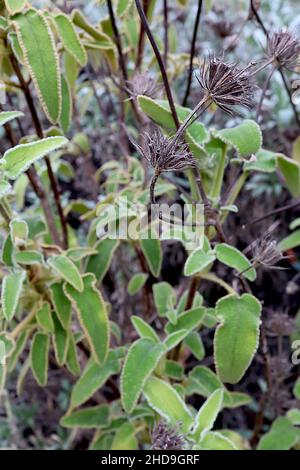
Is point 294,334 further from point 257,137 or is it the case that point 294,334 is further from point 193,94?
point 193,94

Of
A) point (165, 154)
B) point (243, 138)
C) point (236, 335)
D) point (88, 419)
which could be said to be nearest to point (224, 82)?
point (165, 154)

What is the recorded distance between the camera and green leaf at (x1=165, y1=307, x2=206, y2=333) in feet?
2.47

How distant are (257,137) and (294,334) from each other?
423 mm

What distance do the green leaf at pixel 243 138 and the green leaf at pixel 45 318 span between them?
1.03ft

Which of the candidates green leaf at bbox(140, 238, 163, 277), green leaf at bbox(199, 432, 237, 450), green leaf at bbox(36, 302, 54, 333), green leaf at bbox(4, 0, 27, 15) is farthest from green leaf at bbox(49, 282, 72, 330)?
green leaf at bbox(4, 0, 27, 15)

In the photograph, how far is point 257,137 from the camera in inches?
25.8

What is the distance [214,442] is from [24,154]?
39 cm

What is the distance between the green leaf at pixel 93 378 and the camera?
796 mm

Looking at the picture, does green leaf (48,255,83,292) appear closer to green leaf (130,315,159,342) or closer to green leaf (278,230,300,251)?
Answer: green leaf (130,315,159,342)

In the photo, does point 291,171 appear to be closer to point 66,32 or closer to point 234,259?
point 234,259

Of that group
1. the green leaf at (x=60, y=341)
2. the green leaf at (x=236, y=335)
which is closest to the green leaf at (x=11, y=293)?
the green leaf at (x=60, y=341)

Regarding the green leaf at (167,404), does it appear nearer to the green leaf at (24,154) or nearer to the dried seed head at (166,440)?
the dried seed head at (166,440)

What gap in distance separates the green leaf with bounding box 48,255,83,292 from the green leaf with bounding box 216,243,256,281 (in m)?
0.17

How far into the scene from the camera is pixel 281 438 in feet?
2.75
